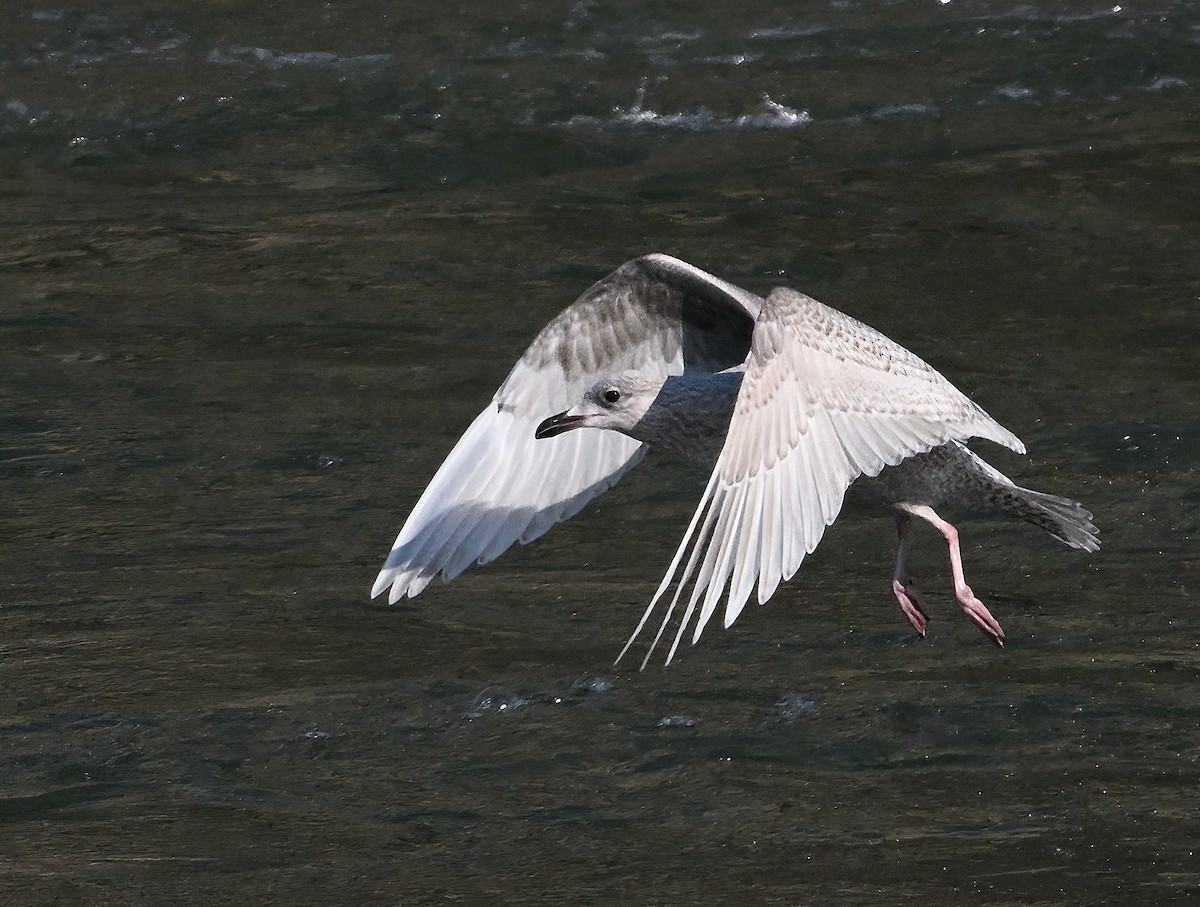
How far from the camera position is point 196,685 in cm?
671

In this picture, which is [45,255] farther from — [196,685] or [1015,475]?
[1015,475]

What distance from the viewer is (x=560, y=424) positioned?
6.11m

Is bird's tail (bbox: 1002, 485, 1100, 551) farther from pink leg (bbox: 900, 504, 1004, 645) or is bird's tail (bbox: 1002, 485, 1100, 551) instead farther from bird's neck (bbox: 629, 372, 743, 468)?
bird's neck (bbox: 629, 372, 743, 468)

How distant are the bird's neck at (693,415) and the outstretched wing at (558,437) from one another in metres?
0.36

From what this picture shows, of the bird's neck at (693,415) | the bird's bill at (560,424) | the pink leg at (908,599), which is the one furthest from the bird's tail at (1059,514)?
the bird's bill at (560,424)

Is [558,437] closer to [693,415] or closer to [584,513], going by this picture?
[693,415]

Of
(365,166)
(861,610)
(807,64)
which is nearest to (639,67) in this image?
(807,64)

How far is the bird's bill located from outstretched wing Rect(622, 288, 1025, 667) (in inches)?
30.5

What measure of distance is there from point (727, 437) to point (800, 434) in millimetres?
184

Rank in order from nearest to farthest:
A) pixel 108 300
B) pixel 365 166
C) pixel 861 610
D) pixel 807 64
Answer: pixel 861 610
pixel 108 300
pixel 365 166
pixel 807 64

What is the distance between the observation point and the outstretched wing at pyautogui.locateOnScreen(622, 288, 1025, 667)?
16.4 feet

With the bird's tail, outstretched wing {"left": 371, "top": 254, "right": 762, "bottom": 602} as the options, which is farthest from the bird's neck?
the bird's tail

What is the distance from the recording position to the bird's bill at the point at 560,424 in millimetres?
6092

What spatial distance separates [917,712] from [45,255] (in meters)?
5.94
